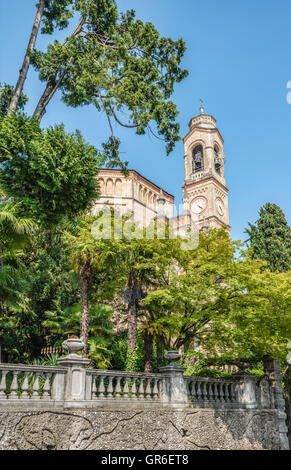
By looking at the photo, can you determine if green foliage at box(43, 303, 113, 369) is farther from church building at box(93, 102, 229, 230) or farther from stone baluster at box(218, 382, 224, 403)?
church building at box(93, 102, 229, 230)

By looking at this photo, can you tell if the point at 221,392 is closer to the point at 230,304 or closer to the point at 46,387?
the point at 230,304

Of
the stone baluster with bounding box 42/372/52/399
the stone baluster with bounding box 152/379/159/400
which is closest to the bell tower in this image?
the stone baluster with bounding box 152/379/159/400

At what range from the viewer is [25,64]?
15.0m

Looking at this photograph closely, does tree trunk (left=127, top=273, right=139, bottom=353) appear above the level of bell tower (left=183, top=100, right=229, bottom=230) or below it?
below

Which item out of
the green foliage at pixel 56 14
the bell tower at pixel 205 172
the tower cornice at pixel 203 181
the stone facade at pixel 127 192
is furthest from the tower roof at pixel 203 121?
the green foliage at pixel 56 14

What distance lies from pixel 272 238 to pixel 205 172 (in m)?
30.7

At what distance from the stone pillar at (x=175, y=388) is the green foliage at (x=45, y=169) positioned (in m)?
7.39

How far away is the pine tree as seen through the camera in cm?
2650

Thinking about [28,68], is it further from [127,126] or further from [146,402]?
[146,402]

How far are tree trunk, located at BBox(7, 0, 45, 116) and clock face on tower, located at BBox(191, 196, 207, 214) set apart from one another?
41.6 m

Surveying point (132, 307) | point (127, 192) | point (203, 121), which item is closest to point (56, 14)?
point (132, 307)

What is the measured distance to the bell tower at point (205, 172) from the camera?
54.7 m

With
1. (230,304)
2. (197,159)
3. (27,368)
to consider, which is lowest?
(27,368)

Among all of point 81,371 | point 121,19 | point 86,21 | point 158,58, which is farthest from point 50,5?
point 81,371
